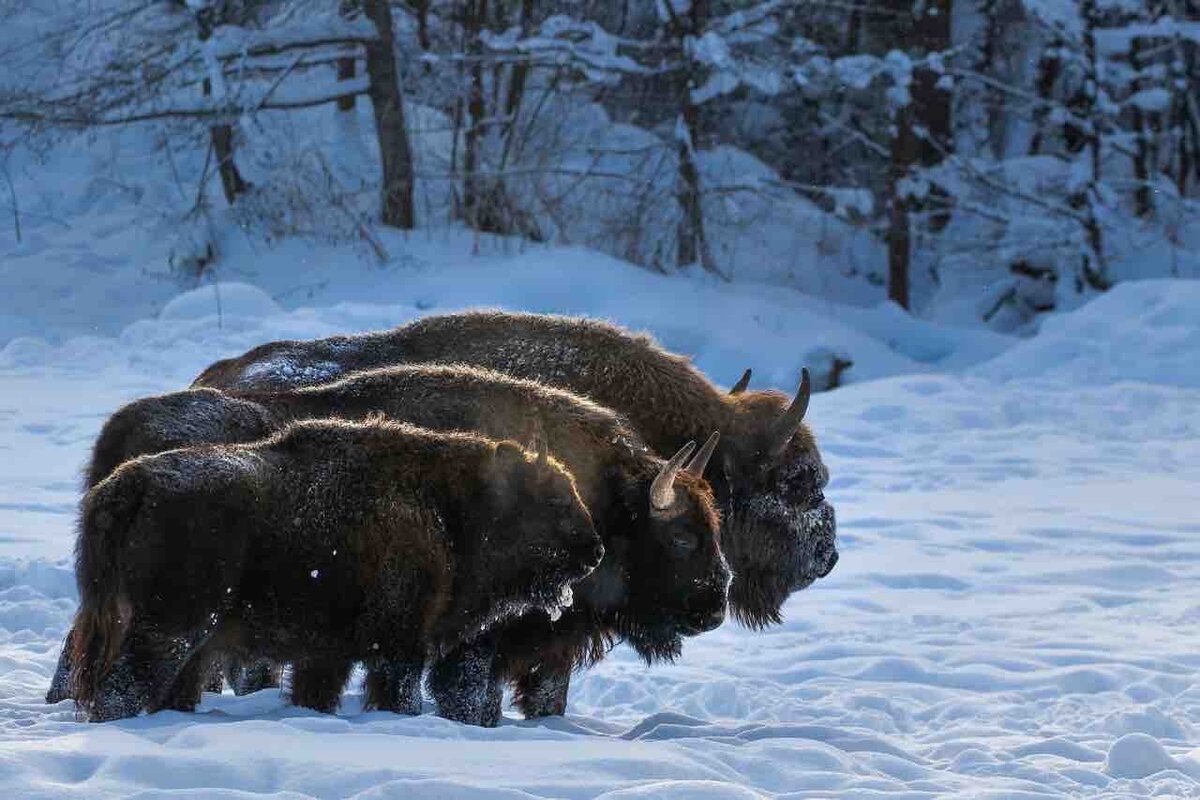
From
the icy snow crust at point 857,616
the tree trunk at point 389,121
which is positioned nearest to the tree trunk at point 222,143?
the tree trunk at point 389,121

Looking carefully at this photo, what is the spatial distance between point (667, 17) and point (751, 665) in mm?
12412

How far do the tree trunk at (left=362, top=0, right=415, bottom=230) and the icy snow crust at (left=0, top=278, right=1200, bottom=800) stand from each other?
1.79 meters

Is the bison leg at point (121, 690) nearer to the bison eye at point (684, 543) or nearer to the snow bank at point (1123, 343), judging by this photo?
the bison eye at point (684, 543)

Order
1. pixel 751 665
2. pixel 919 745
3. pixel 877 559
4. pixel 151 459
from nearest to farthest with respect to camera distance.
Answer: pixel 151 459 < pixel 919 745 < pixel 751 665 < pixel 877 559

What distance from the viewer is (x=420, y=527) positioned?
5551mm

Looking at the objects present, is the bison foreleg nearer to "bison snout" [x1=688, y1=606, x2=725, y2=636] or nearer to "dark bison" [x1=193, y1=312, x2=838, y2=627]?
"bison snout" [x1=688, y1=606, x2=725, y2=636]

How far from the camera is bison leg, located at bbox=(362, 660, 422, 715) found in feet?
18.1

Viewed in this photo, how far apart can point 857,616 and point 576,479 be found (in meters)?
2.77

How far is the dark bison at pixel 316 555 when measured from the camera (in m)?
5.11

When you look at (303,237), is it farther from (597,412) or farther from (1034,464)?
(597,412)

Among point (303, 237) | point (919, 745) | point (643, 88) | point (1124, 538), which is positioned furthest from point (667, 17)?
point (919, 745)

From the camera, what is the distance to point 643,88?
2167 cm

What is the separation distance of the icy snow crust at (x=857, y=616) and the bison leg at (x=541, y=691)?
0.44 feet

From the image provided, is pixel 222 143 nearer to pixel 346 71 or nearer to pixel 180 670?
pixel 346 71
